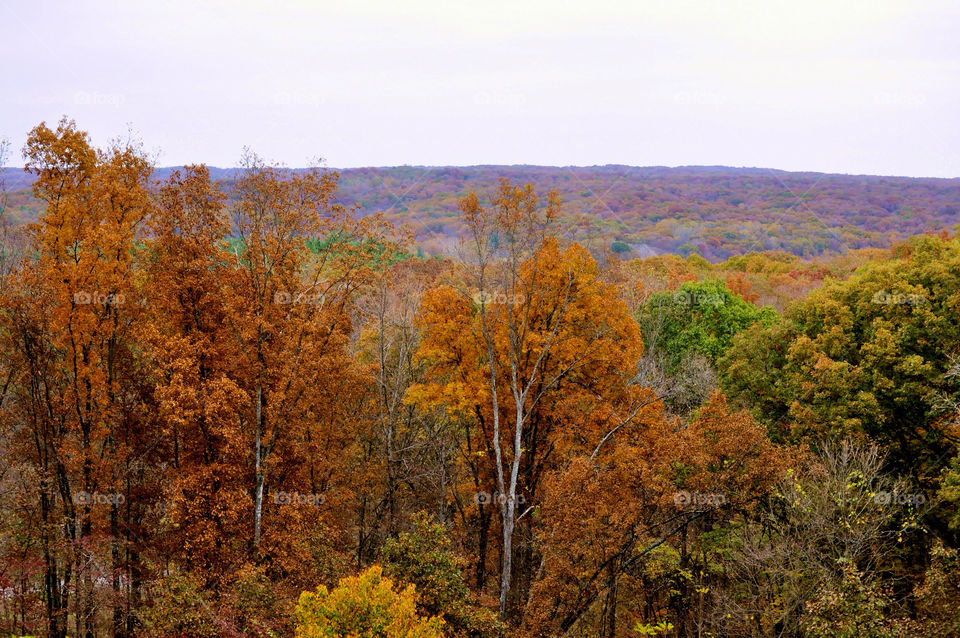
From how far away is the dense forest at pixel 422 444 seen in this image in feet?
54.7

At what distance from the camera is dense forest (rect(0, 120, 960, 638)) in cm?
1669

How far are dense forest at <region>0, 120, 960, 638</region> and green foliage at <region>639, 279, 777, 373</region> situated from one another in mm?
10578

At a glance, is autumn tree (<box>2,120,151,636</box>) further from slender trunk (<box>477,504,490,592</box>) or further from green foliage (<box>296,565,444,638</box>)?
slender trunk (<box>477,504,490,592</box>)

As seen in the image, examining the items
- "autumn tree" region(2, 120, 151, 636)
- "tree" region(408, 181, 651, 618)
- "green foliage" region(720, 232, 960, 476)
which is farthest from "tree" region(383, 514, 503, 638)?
"green foliage" region(720, 232, 960, 476)

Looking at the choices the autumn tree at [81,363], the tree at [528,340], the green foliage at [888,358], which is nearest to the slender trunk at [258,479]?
the autumn tree at [81,363]

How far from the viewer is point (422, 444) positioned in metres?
26.5

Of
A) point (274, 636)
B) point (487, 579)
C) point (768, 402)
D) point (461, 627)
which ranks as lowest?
point (487, 579)

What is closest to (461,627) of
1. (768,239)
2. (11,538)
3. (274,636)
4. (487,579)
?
(274,636)

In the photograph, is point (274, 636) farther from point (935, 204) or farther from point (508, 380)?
point (935, 204)

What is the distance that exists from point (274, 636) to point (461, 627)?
4.54m

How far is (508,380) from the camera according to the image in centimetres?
2448

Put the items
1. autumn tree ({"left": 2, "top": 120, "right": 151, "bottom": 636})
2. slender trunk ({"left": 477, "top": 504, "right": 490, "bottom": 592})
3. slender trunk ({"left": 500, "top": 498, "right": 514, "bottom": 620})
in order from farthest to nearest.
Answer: slender trunk ({"left": 477, "top": 504, "right": 490, "bottom": 592}) < slender trunk ({"left": 500, "top": 498, "right": 514, "bottom": 620}) < autumn tree ({"left": 2, "top": 120, "right": 151, "bottom": 636})

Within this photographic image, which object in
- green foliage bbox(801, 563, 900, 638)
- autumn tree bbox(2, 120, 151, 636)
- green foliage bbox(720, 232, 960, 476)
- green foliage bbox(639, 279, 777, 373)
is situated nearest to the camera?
green foliage bbox(801, 563, 900, 638)

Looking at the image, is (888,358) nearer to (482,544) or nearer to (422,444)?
(482,544)
